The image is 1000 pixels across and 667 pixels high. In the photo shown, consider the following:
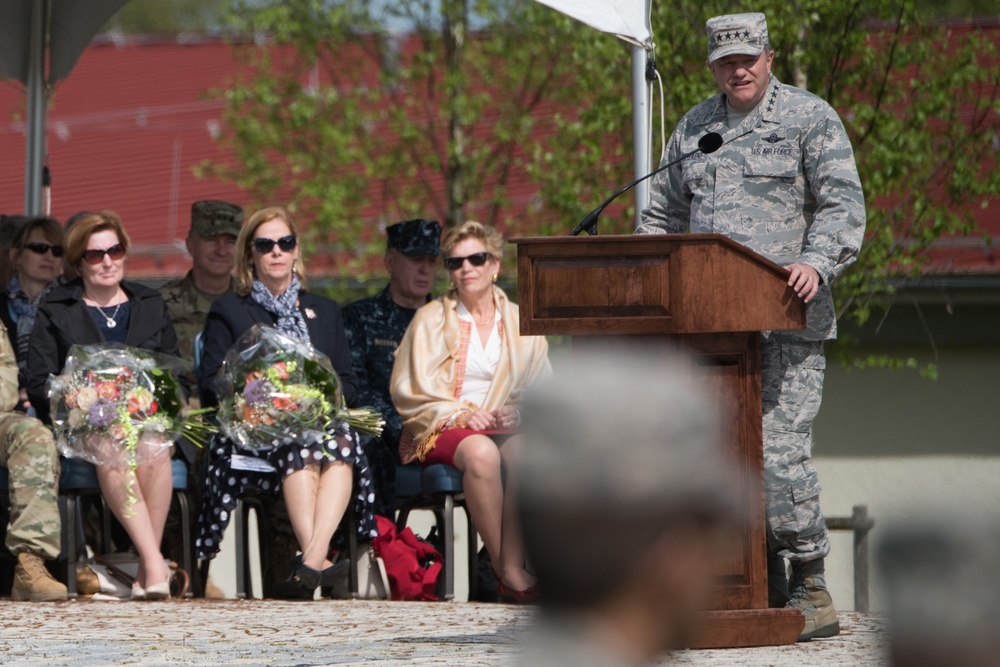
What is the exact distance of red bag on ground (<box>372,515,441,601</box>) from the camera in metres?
6.79

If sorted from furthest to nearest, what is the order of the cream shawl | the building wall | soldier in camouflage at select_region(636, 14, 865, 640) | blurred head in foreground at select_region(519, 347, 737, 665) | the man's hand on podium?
1. the building wall
2. the cream shawl
3. soldier in camouflage at select_region(636, 14, 865, 640)
4. the man's hand on podium
5. blurred head in foreground at select_region(519, 347, 737, 665)

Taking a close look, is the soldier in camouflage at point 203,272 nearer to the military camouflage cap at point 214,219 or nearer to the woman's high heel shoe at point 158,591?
the military camouflage cap at point 214,219

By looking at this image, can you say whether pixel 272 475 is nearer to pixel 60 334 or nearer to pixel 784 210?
pixel 60 334

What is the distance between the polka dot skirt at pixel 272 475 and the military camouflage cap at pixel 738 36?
8.66 ft

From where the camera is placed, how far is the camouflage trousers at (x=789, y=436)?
4805 mm

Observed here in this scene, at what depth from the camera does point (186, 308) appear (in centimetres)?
779

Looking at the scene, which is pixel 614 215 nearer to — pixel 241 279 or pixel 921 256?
pixel 921 256

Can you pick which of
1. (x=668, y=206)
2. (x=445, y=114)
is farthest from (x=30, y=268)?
(x=445, y=114)

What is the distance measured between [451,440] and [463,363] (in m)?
0.41

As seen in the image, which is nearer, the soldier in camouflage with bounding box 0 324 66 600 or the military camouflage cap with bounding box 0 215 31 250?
the soldier in camouflage with bounding box 0 324 66 600

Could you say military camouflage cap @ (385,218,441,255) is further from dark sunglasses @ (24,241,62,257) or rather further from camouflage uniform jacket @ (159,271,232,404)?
dark sunglasses @ (24,241,62,257)

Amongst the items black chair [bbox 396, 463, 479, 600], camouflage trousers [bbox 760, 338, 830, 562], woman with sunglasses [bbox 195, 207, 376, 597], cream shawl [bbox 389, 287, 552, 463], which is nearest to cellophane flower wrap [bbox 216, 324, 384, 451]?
woman with sunglasses [bbox 195, 207, 376, 597]

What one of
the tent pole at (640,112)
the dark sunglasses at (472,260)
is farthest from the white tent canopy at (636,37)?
the dark sunglasses at (472,260)

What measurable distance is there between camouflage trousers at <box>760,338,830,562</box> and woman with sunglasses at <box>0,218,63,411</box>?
3.86 meters
